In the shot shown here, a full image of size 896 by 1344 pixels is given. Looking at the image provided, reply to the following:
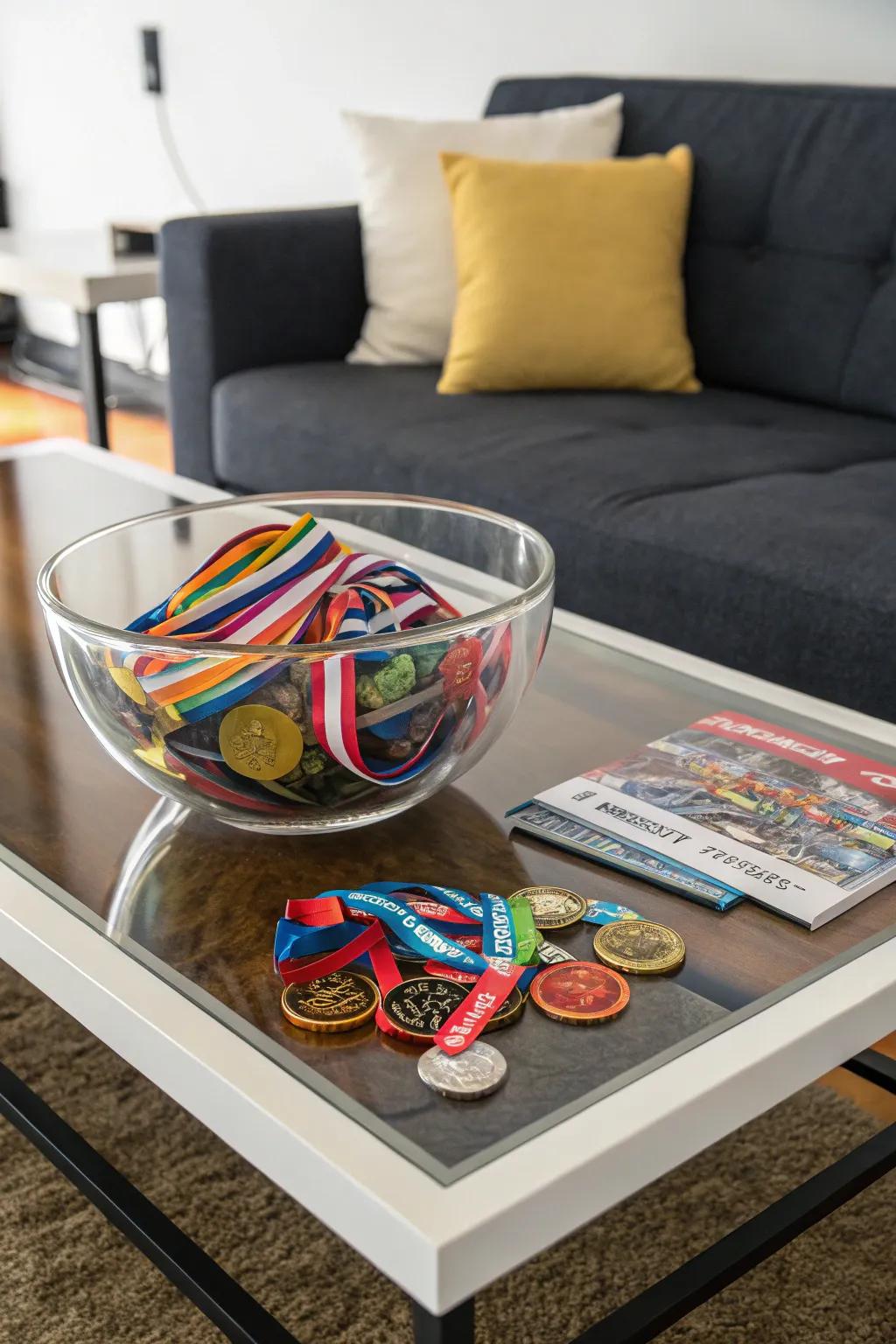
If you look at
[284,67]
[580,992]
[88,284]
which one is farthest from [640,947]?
[284,67]

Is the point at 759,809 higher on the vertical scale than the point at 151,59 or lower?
lower

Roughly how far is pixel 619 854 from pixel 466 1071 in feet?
0.71

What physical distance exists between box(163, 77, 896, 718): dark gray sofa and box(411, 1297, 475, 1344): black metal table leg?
0.88m

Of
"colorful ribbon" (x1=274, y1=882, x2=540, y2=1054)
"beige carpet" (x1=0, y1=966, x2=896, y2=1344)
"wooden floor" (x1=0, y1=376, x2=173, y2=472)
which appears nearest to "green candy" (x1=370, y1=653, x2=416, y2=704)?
"colorful ribbon" (x1=274, y1=882, x2=540, y2=1054)

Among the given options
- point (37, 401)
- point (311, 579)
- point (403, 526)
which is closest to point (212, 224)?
point (403, 526)

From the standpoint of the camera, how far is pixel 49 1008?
4.32ft

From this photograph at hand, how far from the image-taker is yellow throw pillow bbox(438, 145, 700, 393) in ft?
6.58

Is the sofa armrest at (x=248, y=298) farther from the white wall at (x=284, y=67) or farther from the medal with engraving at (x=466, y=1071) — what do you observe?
the medal with engraving at (x=466, y=1071)

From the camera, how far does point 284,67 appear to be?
10.8 ft

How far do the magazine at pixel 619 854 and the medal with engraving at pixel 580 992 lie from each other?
3.5 inches

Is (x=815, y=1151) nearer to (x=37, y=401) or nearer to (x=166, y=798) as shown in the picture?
(x=166, y=798)

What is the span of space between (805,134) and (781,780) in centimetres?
143

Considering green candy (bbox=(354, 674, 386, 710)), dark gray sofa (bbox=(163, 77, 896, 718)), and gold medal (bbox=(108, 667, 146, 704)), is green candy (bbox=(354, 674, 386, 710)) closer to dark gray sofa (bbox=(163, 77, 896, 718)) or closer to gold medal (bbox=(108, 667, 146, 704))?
gold medal (bbox=(108, 667, 146, 704))

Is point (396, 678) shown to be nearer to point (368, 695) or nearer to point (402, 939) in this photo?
point (368, 695)
